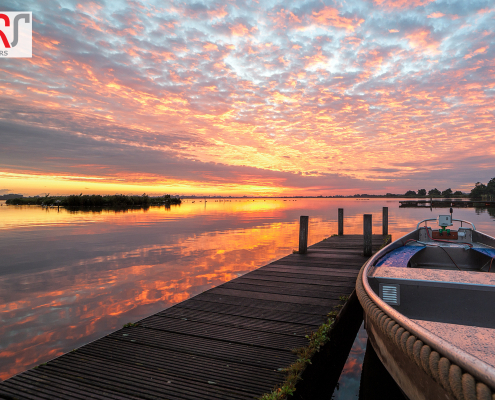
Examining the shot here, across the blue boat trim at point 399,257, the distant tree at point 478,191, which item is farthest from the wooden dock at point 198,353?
the distant tree at point 478,191

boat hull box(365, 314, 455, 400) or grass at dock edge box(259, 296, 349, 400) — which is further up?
boat hull box(365, 314, 455, 400)

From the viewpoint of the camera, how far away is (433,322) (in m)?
3.89

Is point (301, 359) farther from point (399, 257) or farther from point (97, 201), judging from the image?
point (97, 201)

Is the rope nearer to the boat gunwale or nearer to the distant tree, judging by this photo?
the boat gunwale

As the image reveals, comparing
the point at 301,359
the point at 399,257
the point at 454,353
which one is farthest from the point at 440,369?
the point at 399,257

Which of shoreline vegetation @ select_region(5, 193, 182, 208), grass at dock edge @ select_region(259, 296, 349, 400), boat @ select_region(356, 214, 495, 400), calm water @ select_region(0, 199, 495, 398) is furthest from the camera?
shoreline vegetation @ select_region(5, 193, 182, 208)

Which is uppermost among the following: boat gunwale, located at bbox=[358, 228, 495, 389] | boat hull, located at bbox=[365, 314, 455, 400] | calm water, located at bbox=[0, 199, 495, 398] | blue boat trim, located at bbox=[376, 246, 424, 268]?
boat gunwale, located at bbox=[358, 228, 495, 389]

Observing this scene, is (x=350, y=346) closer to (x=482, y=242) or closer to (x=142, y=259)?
(x=482, y=242)

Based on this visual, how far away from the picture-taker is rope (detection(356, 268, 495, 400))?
1.49m

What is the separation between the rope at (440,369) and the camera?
4.89 ft

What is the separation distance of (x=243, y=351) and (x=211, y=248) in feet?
38.0

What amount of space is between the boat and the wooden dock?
112 cm

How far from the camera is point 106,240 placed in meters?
16.9

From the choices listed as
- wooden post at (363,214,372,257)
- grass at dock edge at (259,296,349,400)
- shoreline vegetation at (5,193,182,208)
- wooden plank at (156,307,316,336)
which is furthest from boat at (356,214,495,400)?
shoreline vegetation at (5,193,182,208)
